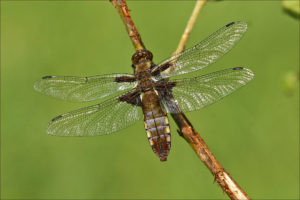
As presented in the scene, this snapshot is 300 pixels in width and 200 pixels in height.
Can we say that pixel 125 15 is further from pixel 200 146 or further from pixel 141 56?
pixel 200 146

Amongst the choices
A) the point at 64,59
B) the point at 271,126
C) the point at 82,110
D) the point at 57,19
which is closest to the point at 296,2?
the point at 82,110

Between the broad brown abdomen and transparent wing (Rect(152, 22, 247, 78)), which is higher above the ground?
transparent wing (Rect(152, 22, 247, 78))

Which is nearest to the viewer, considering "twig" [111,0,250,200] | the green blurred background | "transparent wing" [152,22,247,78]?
"twig" [111,0,250,200]

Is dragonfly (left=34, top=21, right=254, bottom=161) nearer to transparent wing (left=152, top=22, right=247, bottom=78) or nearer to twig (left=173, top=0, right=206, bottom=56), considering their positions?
transparent wing (left=152, top=22, right=247, bottom=78)

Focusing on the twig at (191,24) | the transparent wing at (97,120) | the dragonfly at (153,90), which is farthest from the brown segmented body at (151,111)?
the twig at (191,24)

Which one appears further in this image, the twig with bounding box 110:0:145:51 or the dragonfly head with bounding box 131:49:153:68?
the dragonfly head with bounding box 131:49:153:68

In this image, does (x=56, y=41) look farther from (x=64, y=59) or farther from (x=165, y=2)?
(x=165, y=2)

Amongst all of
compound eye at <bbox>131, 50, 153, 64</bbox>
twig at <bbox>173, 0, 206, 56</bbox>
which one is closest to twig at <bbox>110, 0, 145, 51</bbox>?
compound eye at <bbox>131, 50, 153, 64</bbox>

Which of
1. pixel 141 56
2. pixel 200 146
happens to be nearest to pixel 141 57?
pixel 141 56
